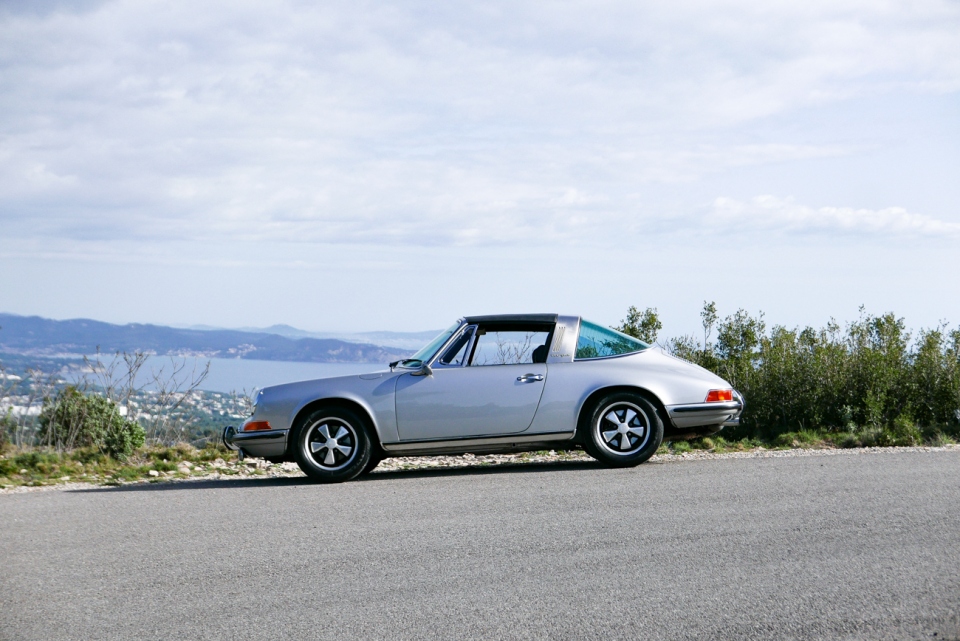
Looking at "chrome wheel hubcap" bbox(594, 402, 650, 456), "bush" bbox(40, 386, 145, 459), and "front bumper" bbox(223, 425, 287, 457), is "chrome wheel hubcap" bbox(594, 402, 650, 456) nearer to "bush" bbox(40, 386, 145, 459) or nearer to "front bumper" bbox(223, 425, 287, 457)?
"front bumper" bbox(223, 425, 287, 457)

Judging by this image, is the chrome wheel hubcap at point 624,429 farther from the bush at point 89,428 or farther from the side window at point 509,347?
the bush at point 89,428

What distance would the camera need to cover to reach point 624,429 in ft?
31.9

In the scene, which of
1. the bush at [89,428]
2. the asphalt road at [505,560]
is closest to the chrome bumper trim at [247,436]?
the asphalt road at [505,560]

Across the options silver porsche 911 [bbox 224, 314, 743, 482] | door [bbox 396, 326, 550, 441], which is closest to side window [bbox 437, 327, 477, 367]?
silver porsche 911 [bbox 224, 314, 743, 482]

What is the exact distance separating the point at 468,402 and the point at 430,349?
0.78 metres

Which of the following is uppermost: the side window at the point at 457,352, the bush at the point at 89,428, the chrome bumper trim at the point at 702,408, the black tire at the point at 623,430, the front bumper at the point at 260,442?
the side window at the point at 457,352

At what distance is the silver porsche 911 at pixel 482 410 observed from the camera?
962 cm

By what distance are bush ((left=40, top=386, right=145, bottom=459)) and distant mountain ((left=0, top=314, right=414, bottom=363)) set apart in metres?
5.64

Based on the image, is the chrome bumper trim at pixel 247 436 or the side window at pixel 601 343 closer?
the chrome bumper trim at pixel 247 436

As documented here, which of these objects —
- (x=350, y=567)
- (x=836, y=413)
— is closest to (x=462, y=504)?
(x=350, y=567)

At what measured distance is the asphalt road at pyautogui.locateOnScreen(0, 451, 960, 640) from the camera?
183 inches

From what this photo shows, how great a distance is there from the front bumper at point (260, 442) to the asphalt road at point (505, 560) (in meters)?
0.66

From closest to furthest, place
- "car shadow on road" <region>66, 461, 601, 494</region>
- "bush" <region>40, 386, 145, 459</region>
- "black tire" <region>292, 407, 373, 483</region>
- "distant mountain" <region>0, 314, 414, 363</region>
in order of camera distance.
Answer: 1. "black tire" <region>292, 407, 373, 483</region>
2. "car shadow on road" <region>66, 461, 601, 494</region>
3. "bush" <region>40, 386, 145, 459</region>
4. "distant mountain" <region>0, 314, 414, 363</region>

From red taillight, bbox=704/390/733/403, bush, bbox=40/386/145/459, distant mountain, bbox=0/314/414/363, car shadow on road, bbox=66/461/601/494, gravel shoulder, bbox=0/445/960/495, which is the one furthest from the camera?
distant mountain, bbox=0/314/414/363
